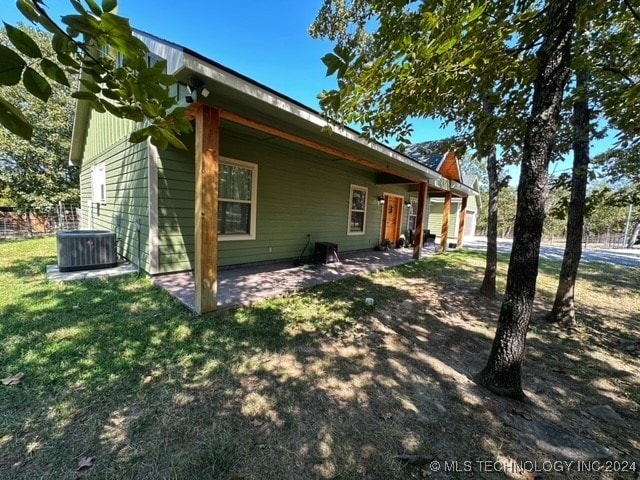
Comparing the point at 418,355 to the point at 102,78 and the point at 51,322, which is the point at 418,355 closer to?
the point at 102,78

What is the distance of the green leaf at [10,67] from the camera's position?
608 mm

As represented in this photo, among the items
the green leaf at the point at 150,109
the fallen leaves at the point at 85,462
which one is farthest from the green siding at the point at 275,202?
the green leaf at the point at 150,109

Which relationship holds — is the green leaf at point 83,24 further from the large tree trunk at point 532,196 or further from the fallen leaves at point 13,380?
the fallen leaves at point 13,380

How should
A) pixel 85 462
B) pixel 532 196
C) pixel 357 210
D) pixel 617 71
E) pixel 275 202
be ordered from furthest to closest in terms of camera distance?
pixel 357 210, pixel 275 202, pixel 617 71, pixel 532 196, pixel 85 462

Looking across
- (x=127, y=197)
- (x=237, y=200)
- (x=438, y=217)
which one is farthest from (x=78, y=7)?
(x=438, y=217)

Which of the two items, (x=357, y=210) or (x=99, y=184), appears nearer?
(x=99, y=184)

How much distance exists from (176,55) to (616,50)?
460cm

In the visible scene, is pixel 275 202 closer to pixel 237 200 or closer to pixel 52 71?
pixel 237 200

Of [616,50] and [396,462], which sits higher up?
[616,50]

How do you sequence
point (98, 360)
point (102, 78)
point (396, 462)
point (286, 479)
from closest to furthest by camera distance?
point (102, 78)
point (286, 479)
point (396, 462)
point (98, 360)

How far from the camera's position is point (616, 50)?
2.94 meters

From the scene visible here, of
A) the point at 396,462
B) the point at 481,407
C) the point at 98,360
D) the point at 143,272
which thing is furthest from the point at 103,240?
the point at 481,407

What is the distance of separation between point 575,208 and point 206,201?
478cm

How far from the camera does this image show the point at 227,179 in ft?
18.1
